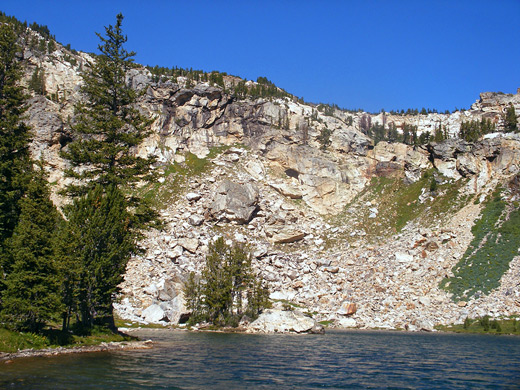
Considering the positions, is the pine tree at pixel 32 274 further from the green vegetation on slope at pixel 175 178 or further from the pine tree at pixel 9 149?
the green vegetation on slope at pixel 175 178

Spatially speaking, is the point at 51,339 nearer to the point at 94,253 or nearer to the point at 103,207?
the point at 94,253

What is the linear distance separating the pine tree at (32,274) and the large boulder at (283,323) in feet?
123

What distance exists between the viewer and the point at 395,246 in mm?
80812

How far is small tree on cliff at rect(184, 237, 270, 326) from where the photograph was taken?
5975 centimetres

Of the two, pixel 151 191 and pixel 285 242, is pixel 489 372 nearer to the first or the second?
pixel 285 242

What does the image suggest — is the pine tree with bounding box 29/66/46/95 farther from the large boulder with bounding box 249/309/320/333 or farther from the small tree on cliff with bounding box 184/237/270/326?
the large boulder with bounding box 249/309/320/333

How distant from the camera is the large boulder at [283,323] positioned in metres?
56.5

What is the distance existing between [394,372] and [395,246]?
58.6 m

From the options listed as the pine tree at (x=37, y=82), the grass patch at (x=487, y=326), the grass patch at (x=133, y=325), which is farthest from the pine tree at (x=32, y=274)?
the pine tree at (x=37, y=82)

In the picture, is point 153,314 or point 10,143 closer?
point 10,143

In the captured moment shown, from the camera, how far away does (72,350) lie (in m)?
25.7

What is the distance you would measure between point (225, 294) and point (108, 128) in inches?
1290

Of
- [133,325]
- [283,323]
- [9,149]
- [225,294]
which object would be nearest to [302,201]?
[225,294]

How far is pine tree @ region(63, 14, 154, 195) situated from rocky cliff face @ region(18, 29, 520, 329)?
31146mm
